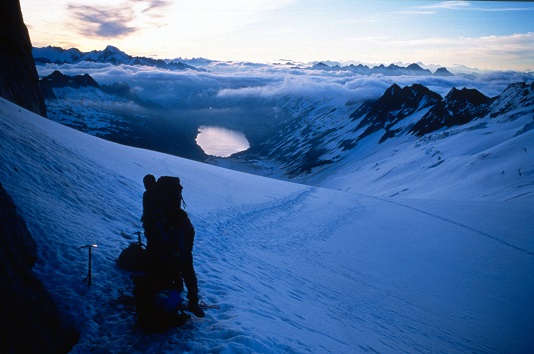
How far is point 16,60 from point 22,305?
125ft

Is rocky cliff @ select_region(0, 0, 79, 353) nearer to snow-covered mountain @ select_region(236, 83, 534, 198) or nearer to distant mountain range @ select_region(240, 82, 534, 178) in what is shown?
snow-covered mountain @ select_region(236, 83, 534, 198)

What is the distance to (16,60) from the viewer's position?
1284 inches

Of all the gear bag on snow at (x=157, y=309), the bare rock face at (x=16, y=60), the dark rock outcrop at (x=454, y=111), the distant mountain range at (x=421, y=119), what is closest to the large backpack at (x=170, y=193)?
the gear bag on snow at (x=157, y=309)

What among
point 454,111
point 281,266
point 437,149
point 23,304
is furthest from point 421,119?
point 23,304

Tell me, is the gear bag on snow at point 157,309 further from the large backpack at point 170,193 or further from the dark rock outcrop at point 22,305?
the large backpack at point 170,193

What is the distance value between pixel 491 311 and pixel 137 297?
13.1 m

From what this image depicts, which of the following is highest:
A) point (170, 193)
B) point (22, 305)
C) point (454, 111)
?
point (454, 111)

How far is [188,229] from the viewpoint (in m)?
5.95

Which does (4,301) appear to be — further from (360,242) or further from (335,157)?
(335,157)

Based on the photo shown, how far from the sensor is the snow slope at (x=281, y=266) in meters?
6.18

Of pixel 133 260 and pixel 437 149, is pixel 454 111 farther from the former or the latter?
pixel 133 260

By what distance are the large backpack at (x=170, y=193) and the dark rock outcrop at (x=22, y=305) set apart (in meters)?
2.22

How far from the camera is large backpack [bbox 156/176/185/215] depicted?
6.13m

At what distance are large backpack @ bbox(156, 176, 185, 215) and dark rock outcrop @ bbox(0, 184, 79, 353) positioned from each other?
222 centimetres
